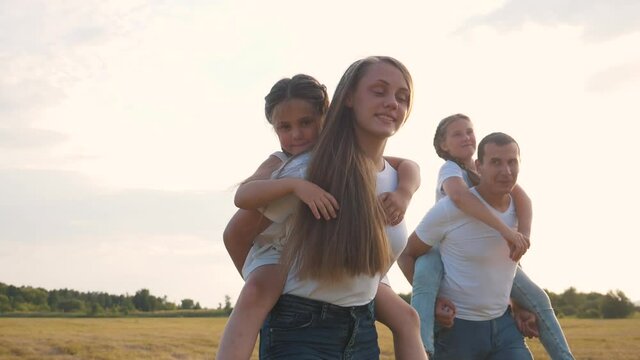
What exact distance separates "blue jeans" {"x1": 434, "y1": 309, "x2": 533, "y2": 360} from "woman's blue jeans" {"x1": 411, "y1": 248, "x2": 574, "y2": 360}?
0.62ft

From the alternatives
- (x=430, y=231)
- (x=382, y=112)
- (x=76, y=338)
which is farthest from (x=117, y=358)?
(x=382, y=112)

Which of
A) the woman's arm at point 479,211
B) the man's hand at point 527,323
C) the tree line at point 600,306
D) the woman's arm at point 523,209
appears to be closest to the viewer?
the woman's arm at point 479,211

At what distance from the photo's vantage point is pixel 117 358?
29.2 metres

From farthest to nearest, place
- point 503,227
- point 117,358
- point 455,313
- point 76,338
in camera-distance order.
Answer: point 76,338
point 117,358
point 455,313
point 503,227

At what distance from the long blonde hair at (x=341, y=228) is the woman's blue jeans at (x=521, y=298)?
1.95 metres

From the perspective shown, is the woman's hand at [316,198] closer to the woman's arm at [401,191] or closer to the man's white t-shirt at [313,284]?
the man's white t-shirt at [313,284]

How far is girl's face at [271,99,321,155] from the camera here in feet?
13.9

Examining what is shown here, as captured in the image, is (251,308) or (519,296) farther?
(519,296)

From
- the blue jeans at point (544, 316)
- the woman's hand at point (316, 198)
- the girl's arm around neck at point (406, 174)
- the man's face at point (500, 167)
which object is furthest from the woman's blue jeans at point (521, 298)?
the woman's hand at point (316, 198)

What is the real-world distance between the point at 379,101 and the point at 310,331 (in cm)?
115

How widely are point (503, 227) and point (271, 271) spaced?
203cm

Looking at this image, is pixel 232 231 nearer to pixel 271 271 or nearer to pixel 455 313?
pixel 271 271

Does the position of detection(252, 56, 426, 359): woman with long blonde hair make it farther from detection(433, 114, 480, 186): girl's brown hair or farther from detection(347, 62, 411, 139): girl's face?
detection(433, 114, 480, 186): girl's brown hair

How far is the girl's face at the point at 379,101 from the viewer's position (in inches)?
154
